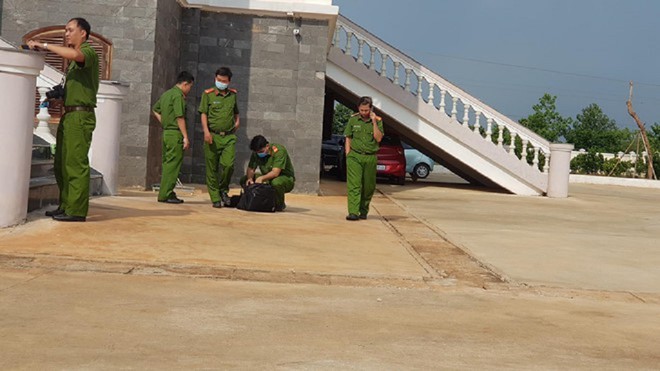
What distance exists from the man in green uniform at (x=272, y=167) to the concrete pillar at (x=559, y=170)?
11.6 metres

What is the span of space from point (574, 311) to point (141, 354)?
335cm

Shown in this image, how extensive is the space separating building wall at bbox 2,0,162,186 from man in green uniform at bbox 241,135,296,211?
3720mm

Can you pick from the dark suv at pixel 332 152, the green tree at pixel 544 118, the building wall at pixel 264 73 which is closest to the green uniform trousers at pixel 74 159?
the building wall at pixel 264 73

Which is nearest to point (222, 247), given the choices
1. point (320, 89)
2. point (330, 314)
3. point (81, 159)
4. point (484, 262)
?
point (81, 159)

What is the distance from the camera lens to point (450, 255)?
9781 mm

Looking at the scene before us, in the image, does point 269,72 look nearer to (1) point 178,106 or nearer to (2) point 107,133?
(2) point 107,133

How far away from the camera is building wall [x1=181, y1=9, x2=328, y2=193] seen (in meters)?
18.9

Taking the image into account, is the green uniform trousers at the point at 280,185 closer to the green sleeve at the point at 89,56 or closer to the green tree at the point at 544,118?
the green sleeve at the point at 89,56

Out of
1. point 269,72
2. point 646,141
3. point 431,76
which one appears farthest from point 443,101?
point 646,141

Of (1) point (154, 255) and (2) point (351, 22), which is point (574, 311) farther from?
(2) point (351, 22)

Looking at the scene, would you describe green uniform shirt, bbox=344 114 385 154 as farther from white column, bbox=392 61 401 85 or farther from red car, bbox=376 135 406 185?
red car, bbox=376 135 406 185

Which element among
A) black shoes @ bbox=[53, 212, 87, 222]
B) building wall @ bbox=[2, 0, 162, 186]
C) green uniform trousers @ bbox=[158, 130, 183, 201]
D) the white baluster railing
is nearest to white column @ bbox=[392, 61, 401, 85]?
the white baluster railing

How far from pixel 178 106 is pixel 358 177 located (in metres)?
2.42

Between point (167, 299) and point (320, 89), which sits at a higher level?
point (320, 89)
